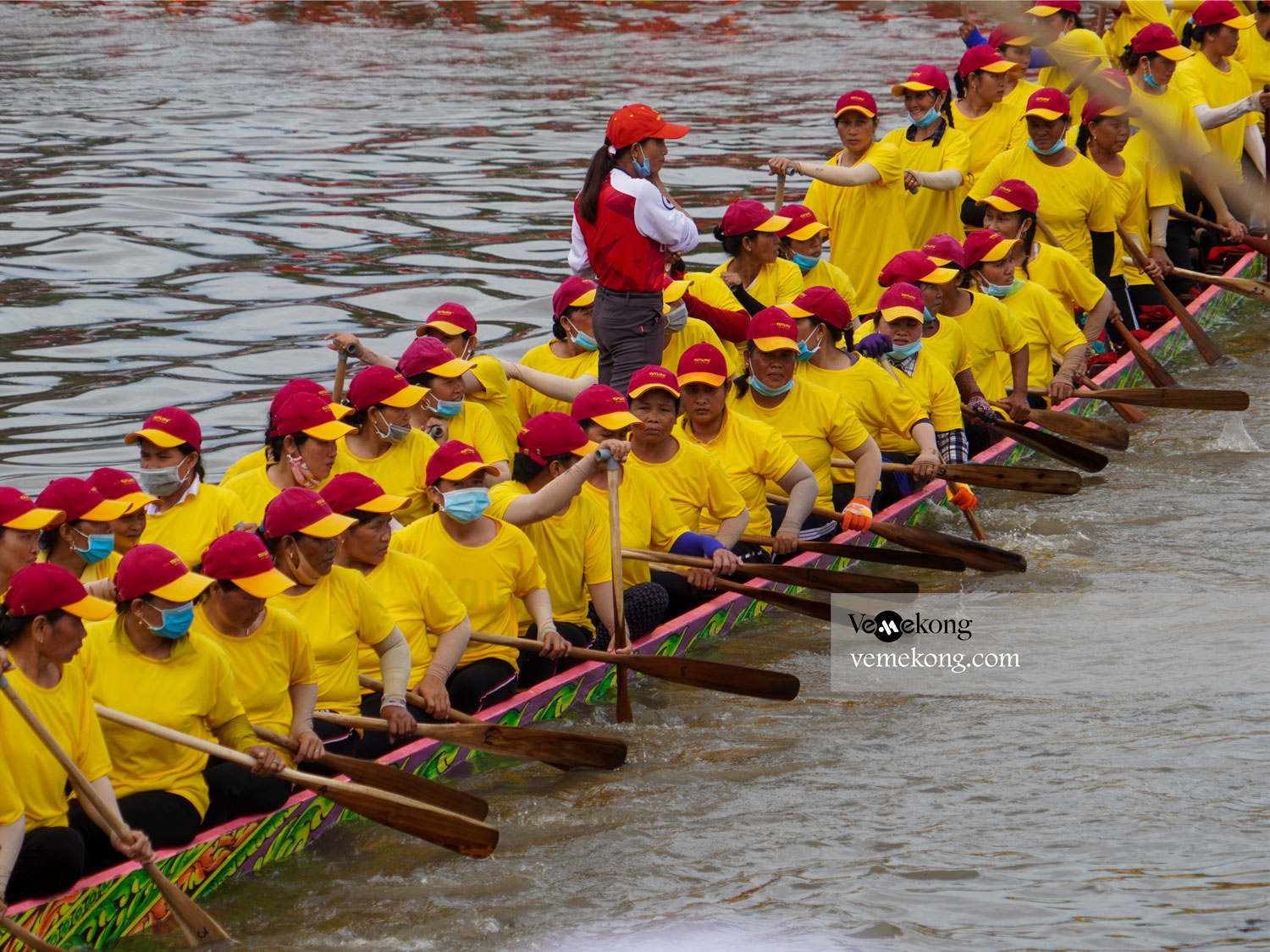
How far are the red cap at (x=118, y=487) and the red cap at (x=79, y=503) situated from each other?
16cm

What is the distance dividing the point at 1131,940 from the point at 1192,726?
1.85 metres

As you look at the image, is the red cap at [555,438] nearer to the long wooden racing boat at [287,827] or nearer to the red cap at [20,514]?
the long wooden racing boat at [287,827]

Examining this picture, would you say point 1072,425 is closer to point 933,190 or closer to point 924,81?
point 933,190

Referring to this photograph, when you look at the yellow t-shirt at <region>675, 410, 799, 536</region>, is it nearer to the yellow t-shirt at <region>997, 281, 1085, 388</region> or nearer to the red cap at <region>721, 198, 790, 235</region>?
the red cap at <region>721, 198, 790, 235</region>

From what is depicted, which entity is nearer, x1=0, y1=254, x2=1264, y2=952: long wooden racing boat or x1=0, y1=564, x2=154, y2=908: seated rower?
x1=0, y1=564, x2=154, y2=908: seated rower

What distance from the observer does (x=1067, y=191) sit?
1114 cm

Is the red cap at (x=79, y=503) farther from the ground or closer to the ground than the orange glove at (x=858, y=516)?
farther from the ground

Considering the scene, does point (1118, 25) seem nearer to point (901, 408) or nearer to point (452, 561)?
point (901, 408)

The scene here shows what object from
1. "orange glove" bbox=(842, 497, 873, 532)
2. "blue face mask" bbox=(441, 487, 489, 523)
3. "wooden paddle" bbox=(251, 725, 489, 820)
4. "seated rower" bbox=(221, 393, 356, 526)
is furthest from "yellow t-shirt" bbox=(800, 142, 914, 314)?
"wooden paddle" bbox=(251, 725, 489, 820)

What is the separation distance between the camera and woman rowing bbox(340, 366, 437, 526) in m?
7.41

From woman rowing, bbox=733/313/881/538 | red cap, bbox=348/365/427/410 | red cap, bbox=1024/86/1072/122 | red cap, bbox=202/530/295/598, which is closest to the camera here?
red cap, bbox=202/530/295/598

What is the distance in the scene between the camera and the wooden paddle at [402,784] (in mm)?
5848

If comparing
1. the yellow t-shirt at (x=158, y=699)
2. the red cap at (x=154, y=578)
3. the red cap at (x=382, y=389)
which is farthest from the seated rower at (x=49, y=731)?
the red cap at (x=382, y=389)

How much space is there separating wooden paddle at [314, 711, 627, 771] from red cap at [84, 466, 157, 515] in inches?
44.4
